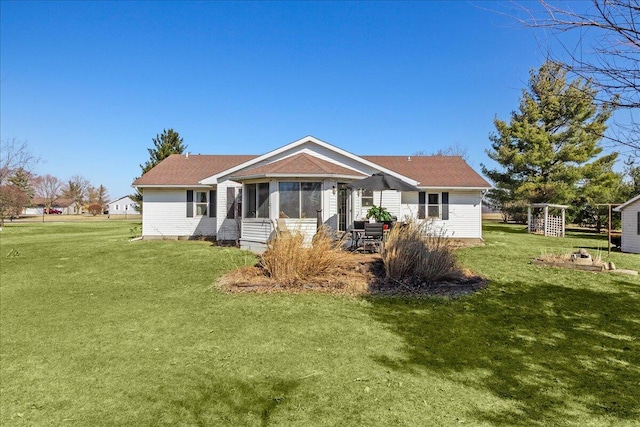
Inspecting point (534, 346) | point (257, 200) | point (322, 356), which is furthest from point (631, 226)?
point (322, 356)

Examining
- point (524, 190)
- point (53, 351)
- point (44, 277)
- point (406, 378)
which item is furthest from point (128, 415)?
point (524, 190)

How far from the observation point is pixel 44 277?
10.7 m

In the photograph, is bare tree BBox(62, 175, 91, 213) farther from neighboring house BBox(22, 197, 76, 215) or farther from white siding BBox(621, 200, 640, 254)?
white siding BBox(621, 200, 640, 254)

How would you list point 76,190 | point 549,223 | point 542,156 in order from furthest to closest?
point 76,190
point 542,156
point 549,223

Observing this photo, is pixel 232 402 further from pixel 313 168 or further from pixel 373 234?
pixel 313 168

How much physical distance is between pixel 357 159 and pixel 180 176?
9586 mm

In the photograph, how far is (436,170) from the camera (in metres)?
20.2

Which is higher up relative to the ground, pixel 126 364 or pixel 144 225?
pixel 144 225

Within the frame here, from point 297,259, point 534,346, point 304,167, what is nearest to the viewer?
point 534,346

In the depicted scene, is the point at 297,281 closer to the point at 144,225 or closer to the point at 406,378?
the point at 406,378

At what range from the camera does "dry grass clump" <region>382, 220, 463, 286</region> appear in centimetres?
893

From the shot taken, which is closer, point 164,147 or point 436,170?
point 436,170

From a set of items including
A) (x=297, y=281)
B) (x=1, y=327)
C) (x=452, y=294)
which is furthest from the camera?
(x=297, y=281)

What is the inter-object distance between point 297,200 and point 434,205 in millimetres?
7795
